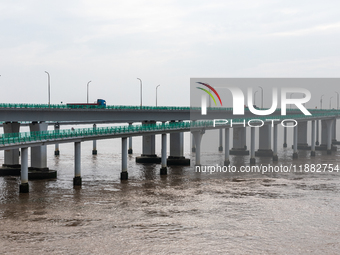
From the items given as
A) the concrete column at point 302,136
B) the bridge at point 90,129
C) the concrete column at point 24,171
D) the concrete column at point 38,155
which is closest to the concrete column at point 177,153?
the bridge at point 90,129

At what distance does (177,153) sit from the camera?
278 feet

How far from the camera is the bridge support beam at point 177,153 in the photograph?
83.2 m

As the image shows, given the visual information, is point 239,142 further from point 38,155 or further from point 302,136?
point 38,155

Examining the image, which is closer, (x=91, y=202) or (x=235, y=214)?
(x=235, y=214)

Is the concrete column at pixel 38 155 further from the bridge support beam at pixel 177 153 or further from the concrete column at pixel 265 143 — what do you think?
the concrete column at pixel 265 143

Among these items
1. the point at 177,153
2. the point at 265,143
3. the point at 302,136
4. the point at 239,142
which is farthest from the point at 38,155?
the point at 302,136

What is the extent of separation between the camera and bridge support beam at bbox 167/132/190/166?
83.2m

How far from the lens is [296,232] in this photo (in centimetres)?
3550

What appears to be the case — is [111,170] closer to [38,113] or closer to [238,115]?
[38,113]

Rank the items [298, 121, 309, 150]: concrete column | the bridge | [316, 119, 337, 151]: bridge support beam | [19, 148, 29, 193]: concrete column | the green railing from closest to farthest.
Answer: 1. the green railing
2. [19, 148, 29, 193]: concrete column
3. the bridge
4. [316, 119, 337, 151]: bridge support beam
5. [298, 121, 309, 150]: concrete column

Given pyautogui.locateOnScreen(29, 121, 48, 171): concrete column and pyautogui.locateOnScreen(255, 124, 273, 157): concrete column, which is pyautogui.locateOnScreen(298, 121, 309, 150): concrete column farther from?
pyautogui.locateOnScreen(29, 121, 48, 171): concrete column

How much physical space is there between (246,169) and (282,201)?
99.0 ft

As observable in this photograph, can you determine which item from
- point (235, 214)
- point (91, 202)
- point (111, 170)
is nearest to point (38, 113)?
point (111, 170)

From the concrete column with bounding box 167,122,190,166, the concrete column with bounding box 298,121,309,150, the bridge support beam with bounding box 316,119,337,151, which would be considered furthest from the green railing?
the concrete column with bounding box 298,121,309,150
